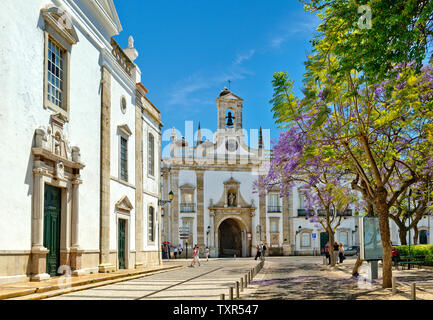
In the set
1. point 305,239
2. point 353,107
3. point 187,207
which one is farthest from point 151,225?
point 305,239

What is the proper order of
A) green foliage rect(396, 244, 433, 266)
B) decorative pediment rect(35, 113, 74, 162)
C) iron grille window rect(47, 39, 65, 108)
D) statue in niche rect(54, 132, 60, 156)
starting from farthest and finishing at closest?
green foliage rect(396, 244, 433, 266) → iron grille window rect(47, 39, 65, 108) → statue in niche rect(54, 132, 60, 156) → decorative pediment rect(35, 113, 74, 162)

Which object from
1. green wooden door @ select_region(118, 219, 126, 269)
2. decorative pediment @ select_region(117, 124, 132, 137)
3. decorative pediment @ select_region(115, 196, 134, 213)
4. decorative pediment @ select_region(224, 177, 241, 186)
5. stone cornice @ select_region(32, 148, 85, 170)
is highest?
decorative pediment @ select_region(117, 124, 132, 137)

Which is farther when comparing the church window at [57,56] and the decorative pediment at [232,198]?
the decorative pediment at [232,198]

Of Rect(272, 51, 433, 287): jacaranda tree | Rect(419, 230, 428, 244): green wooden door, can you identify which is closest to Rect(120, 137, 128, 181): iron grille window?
Rect(272, 51, 433, 287): jacaranda tree

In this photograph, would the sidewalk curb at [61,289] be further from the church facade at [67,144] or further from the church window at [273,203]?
the church window at [273,203]

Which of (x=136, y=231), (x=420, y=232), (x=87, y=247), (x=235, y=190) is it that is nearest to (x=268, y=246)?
(x=235, y=190)

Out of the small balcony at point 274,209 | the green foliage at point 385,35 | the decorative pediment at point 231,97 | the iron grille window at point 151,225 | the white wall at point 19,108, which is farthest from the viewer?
the small balcony at point 274,209

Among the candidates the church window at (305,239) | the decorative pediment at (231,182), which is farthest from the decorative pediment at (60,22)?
the church window at (305,239)

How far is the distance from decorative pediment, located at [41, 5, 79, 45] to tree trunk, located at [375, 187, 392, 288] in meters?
10.7

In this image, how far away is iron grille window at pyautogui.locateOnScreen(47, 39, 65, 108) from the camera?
14.7m

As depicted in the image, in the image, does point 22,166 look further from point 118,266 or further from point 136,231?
point 136,231

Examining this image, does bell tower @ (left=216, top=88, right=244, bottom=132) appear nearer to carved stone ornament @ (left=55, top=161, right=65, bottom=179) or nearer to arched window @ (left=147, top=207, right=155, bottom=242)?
arched window @ (left=147, top=207, right=155, bottom=242)

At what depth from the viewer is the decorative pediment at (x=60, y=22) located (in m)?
14.1

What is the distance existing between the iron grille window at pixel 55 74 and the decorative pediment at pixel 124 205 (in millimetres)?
5998
